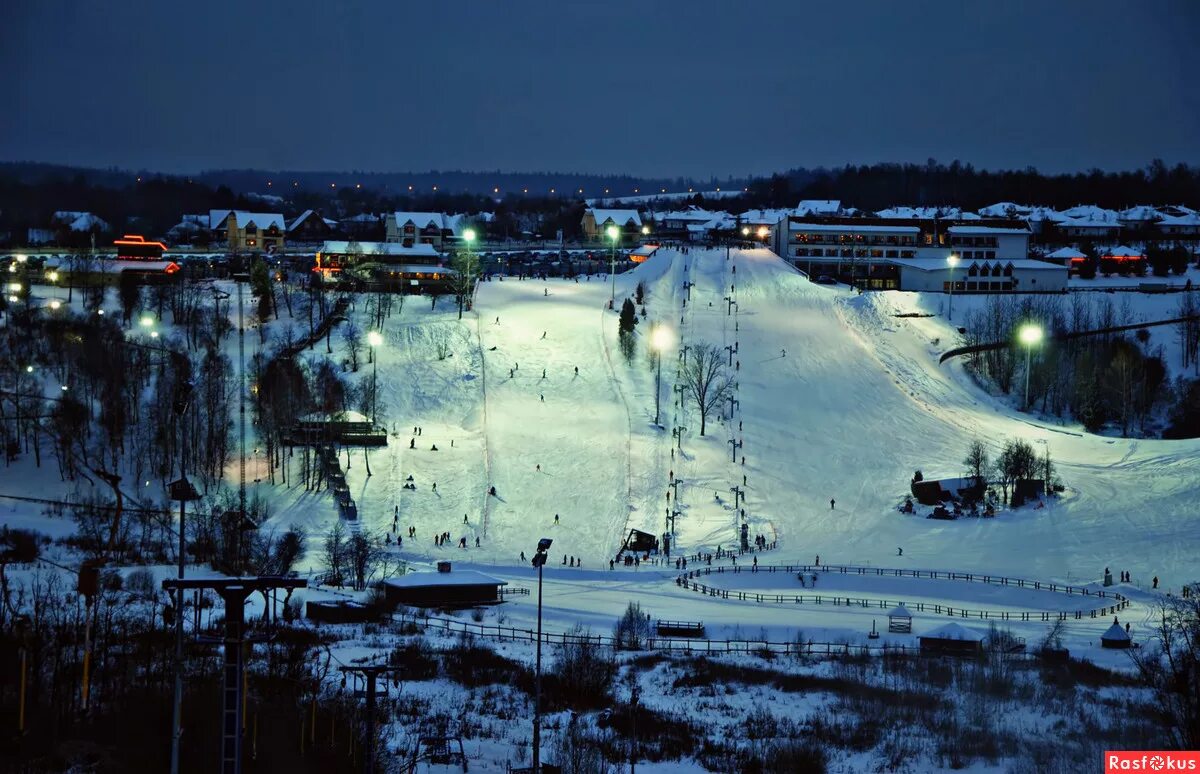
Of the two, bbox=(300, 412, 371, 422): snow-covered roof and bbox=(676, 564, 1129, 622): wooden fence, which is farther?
bbox=(300, 412, 371, 422): snow-covered roof

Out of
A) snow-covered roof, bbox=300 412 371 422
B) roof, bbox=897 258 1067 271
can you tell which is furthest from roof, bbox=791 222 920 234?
snow-covered roof, bbox=300 412 371 422

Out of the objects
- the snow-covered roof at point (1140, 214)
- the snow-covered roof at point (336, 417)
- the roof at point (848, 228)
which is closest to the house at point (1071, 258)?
the roof at point (848, 228)

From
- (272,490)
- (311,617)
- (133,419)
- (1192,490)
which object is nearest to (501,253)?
(133,419)

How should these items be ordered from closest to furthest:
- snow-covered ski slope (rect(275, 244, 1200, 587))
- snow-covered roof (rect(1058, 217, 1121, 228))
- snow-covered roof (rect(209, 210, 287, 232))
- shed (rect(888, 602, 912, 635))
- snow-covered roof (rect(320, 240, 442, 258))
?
shed (rect(888, 602, 912, 635)) → snow-covered ski slope (rect(275, 244, 1200, 587)) → snow-covered roof (rect(320, 240, 442, 258)) → snow-covered roof (rect(209, 210, 287, 232)) → snow-covered roof (rect(1058, 217, 1121, 228))

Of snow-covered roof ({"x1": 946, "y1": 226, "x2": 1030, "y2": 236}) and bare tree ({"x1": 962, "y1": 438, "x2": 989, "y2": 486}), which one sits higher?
snow-covered roof ({"x1": 946, "y1": 226, "x2": 1030, "y2": 236})

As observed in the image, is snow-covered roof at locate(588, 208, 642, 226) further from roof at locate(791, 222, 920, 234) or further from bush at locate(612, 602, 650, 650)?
bush at locate(612, 602, 650, 650)

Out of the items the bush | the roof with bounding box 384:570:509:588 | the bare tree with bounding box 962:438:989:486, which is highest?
the bare tree with bounding box 962:438:989:486
